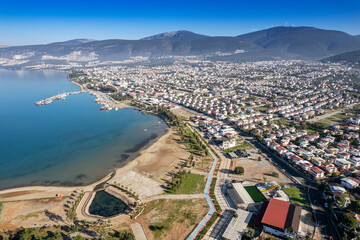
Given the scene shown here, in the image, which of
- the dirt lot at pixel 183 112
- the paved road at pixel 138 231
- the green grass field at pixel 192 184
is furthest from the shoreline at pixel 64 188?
the dirt lot at pixel 183 112

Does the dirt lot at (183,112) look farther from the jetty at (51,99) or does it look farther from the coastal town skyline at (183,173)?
the jetty at (51,99)

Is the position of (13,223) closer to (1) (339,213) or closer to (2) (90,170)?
(2) (90,170)

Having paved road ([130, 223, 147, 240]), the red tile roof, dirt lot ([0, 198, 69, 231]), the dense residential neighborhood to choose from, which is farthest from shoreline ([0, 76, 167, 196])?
the red tile roof

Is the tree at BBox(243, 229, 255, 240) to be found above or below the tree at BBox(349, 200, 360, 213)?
below

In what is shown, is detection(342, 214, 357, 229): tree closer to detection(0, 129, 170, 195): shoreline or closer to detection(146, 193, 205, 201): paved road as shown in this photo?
detection(146, 193, 205, 201): paved road

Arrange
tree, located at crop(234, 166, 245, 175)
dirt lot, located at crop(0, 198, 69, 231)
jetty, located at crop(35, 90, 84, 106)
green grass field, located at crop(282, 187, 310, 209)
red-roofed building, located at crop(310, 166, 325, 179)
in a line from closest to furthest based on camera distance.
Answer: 1. dirt lot, located at crop(0, 198, 69, 231)
2. green grass field, located at crop(282, 187, 310, 209)
3. red-roofed building, located at crop(310, 166, 325, 179)
4. tree, located at crop(234, 166, 245, 175)
5. jetty, located at crop(35, 90, 84, 106)
